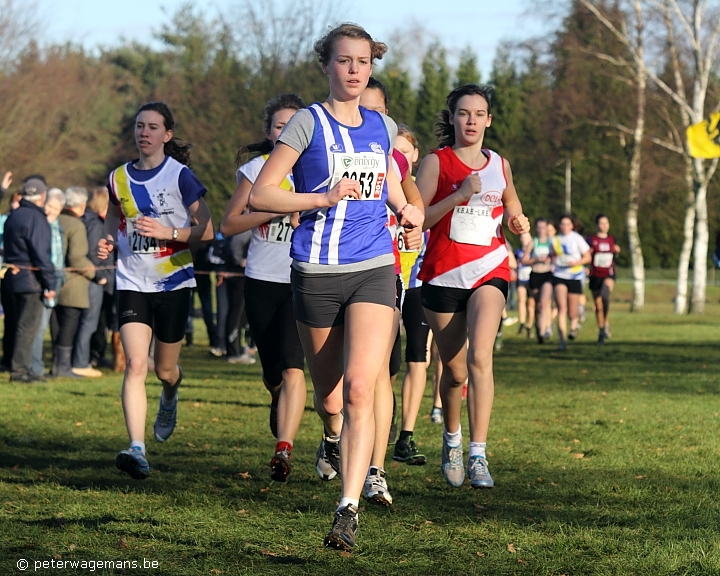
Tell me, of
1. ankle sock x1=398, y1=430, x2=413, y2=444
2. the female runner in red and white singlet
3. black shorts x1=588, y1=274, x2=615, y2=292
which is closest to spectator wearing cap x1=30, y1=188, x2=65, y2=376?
ankle sock x1=398, y1=430, x2=413, y2=444

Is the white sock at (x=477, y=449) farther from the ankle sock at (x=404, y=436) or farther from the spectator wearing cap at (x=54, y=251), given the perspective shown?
the spectator wearing cap at (x=54, y=251)

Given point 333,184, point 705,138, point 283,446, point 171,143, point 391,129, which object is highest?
point 705,138

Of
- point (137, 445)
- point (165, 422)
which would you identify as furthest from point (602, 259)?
point (137, 445)

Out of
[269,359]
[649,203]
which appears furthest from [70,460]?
[649,203]

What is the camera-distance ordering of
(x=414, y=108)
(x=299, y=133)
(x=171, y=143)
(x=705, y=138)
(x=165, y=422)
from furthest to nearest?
1. (x=414, y=108)
2. (x=705, y=138)
3. (x=165, y=422)
4. (x=171, y=143)
5. (x=299, y=133)

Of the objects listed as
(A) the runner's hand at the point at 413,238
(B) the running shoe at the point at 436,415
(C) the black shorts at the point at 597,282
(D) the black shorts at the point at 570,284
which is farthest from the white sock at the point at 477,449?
(C) the black shorts at the point at 597,282

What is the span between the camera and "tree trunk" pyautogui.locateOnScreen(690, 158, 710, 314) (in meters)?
35.2

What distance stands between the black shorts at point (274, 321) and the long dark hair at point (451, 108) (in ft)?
4.43

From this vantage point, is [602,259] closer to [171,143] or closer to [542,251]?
[542,251]

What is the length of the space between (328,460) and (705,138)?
645 inches

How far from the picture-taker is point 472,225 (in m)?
6.92

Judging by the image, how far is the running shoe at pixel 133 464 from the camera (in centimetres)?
679

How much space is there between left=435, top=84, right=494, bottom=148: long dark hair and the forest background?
29338mm

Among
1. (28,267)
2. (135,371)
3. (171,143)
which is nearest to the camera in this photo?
(135,371)
